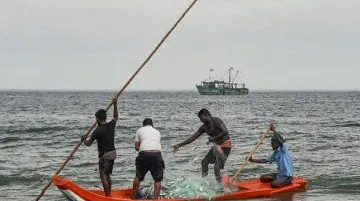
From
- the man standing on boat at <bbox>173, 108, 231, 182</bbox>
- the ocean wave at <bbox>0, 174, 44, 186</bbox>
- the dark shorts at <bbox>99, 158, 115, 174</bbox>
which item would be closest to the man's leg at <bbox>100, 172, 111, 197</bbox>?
the dark shorts at <bbox>99, 158, 115, 174</bbox>

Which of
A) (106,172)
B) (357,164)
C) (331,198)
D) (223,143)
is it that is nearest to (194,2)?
(223,143)

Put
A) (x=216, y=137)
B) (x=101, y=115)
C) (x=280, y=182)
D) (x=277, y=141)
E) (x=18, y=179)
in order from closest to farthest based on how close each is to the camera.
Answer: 1. (x=101, y=115)
2. (x=216, y=137)
3. (x=277, y=141)
4. (x=280, y=182)
5. (x=18, y=179)

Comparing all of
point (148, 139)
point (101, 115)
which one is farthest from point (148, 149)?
point (101, 115)

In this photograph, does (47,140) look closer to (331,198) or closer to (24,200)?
(24,200)

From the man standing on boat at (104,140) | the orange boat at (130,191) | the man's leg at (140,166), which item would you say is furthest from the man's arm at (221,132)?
the man standing on boat at (104,140)

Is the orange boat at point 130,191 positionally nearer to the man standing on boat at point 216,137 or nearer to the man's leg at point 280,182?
the man's leg at point 280,182

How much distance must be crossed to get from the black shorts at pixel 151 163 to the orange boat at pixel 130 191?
83 cm

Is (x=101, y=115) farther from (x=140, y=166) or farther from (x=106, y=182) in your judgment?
(x=106, y=182)

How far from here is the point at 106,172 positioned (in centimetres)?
1283

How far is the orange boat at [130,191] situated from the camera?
12727 mm

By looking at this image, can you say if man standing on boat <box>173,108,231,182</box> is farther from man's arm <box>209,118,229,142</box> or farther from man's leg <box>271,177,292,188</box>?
man's leg <box>271,177,292,188</box>

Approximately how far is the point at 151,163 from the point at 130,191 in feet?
6.22

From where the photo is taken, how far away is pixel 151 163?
1259 centimetres

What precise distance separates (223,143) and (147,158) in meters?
2.84
